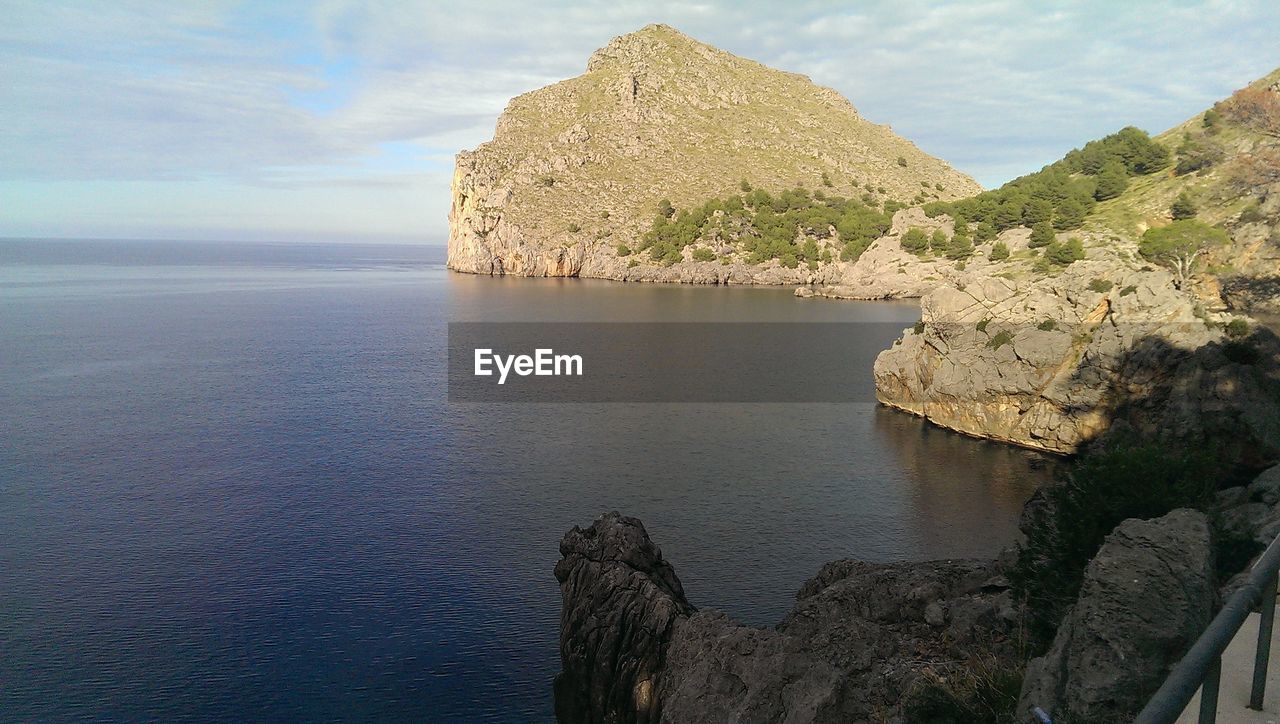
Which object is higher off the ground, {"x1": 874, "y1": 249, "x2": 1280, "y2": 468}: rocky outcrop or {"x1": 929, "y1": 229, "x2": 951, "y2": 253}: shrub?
{"x1": 929, "y1": 229, "x2": 951, "y2": 253}: shrub

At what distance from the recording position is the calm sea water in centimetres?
2733

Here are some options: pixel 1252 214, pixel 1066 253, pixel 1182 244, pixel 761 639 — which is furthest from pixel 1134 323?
pixel 761 639

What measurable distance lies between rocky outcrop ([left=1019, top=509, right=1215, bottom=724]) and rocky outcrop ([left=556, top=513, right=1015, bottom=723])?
Answer: 17.7 ft

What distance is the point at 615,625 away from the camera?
992 inches

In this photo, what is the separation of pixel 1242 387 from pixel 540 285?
14414cm

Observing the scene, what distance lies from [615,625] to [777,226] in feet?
543

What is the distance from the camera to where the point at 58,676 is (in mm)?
26797

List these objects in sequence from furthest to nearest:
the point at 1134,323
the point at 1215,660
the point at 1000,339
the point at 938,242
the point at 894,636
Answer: the point at 938,242
the point at 1000,339
the point at 1134,323
the point at 894,636
the point at 1215,660

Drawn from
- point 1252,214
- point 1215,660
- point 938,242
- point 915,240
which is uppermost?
point 915,240

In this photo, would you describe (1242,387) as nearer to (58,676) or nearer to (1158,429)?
(1158,429)

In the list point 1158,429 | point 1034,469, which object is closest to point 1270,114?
point 1158,429

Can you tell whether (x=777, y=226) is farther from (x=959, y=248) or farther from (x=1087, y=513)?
(x=1087, y=513)

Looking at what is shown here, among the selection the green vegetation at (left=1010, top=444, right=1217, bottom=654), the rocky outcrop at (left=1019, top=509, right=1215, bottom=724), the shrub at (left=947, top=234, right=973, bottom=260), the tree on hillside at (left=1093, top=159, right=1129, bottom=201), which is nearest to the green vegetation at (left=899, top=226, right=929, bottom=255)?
the shrub at (left=947, top=234, right=973, bottom=260)

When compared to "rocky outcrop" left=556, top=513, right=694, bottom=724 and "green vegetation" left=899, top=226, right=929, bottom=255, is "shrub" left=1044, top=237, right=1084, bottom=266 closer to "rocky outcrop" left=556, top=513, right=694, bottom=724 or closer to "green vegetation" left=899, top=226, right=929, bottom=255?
"rocky outcrop" left=556, top=513, right=694, bottom=724
